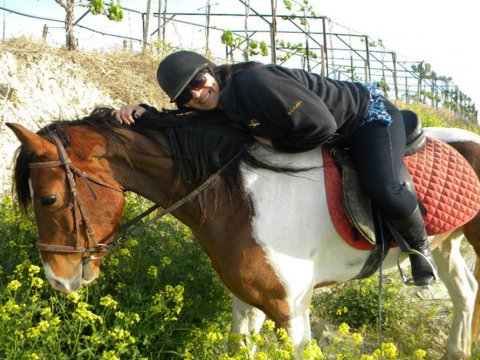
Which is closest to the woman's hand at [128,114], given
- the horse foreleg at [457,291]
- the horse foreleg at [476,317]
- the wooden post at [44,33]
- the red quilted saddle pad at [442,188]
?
the red quilted saddle pad at [442,188]

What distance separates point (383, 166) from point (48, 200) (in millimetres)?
1786

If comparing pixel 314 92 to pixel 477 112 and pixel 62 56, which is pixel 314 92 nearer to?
pixel 62 56

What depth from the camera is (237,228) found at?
2740 millimetres

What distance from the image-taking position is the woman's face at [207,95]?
2.70m

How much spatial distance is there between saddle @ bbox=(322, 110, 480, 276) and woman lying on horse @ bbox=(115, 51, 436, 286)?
9 centimetres

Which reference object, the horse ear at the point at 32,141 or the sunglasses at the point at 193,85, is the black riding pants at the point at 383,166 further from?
the horse ear at the point at 32,141

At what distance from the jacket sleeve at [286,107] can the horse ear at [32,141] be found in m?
1.01

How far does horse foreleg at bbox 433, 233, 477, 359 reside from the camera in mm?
3871

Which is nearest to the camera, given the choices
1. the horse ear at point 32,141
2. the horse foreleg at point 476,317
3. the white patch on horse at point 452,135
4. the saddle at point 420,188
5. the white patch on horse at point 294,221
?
the horse ear at point 32,141

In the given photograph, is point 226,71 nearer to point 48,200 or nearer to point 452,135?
point 48,200

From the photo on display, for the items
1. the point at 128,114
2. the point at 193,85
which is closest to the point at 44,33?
the point at 128,114

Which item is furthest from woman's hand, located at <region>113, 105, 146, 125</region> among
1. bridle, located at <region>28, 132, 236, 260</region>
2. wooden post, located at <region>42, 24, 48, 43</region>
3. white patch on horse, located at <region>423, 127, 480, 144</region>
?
wooden post, located at <region>42, 24, 48, 43</region>

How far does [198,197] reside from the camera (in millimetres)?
2754

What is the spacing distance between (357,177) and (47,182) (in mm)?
1695
